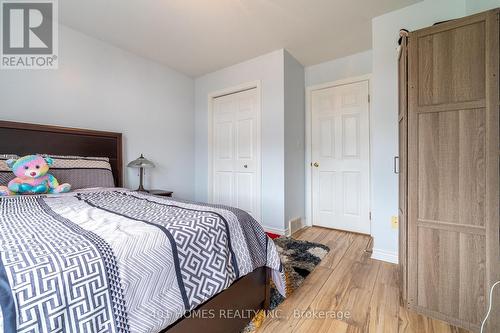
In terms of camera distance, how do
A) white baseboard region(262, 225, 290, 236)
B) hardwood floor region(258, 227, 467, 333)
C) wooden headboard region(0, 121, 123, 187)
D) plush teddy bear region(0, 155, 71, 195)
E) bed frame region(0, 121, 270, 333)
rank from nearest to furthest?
1. bed frame region(0, 121, 270, 333)
2. hardwood floor region(258, 227, 467, 333)
3. plush teddy bear region(0, 155, 71, 195)
4. wooden headboard region(0, 121, 123, 187)
5. white baseboard region(262, 225, 290, 236)

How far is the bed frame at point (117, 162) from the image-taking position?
0.98 metres

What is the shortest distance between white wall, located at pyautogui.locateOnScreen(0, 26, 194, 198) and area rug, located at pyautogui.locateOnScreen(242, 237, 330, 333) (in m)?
1.95

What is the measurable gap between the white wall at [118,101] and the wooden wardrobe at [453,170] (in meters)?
2.90

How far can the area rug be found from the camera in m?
1.43

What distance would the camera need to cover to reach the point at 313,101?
321 cm

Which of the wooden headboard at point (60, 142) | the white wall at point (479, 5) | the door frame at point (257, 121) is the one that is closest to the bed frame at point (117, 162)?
the wooden headboard at point (60, 142)

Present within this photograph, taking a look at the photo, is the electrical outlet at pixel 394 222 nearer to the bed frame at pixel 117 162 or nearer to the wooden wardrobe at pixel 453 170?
the wooden wardrobe at pixel 453 170

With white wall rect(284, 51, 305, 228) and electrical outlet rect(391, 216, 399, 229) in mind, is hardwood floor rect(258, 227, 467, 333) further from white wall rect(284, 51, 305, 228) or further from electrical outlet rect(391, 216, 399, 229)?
white wall rect(284, 51, 305, 228)

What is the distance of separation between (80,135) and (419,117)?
3.02m

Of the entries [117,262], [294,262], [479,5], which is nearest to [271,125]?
[294,262]

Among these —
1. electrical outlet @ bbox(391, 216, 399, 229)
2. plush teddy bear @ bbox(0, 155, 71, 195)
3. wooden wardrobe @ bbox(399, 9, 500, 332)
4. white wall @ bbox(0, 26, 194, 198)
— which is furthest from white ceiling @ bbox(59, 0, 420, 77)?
electrical outlet @ bbox(391, 216, 399, 229)

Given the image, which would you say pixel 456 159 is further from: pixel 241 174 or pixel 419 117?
pixel 241 174

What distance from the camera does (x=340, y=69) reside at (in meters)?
3.00

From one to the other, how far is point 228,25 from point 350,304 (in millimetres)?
2718
